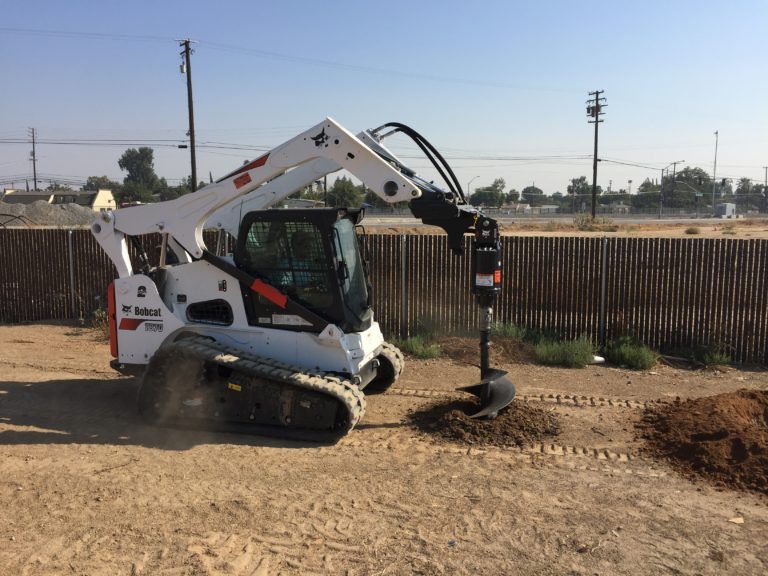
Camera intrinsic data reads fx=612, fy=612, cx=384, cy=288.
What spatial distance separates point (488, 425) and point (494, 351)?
11.7 ft

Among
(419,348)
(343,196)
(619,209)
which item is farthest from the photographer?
(619,209)

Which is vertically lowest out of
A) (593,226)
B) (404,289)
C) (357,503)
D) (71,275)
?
(357,503)

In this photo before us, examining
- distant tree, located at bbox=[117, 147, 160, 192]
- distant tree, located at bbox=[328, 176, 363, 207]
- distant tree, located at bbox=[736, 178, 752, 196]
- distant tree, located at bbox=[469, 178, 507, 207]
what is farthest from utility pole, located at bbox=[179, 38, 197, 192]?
distant tree, located at bbox=[736, 178, 752, 196]

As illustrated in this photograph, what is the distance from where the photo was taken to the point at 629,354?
364 inches

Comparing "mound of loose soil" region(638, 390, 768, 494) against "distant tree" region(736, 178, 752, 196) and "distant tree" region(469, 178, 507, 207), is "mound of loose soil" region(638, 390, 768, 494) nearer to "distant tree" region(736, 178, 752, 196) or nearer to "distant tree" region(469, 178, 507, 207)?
"distant tree" region(469, 178, 507, 207)

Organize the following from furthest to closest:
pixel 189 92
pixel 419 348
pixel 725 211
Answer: pixel 725 211 < pixel 189 92 < pixel 419 348

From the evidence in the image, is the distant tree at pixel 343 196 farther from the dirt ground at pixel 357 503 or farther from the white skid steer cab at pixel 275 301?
the dirt ground at pixel 357 503

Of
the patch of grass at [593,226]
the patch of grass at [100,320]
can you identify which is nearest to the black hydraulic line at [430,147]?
the patch of grass at [100,320]

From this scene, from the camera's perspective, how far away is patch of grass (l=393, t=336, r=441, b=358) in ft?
31.9

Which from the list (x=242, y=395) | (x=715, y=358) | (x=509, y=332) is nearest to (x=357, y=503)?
(x=242, y=395)

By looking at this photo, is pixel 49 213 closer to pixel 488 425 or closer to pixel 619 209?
pixel 488 425

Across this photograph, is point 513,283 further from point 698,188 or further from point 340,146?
point 698,188

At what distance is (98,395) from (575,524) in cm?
567

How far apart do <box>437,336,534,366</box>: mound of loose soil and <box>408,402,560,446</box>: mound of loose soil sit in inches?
107
